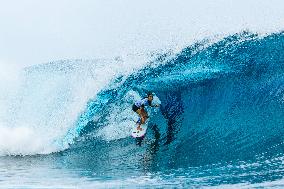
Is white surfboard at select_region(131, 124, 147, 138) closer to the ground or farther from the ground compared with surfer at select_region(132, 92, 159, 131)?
closer to the ground

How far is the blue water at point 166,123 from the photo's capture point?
759cm

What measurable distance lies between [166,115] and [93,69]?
2.89m

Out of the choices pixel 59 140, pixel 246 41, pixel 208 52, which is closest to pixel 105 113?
pixel 59 140

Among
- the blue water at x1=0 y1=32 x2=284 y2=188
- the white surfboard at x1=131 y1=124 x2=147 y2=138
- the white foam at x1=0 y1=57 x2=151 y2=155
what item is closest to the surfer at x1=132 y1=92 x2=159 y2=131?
the white surfboard at x1=131 y1=124 x2=147 y2=138

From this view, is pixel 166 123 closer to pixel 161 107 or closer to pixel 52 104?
pixel 161 107

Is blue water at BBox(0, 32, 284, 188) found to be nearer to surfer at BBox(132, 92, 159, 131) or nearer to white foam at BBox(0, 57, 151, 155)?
white foam at BBox(0, 57, 151, 155)

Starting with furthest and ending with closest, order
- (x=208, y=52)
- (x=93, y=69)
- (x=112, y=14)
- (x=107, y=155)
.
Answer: (x=112, y=14) → (x=93, y=69) → (x=208, y=52) → (x=107, y=155)

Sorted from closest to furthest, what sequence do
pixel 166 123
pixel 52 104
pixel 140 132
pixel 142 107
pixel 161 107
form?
pixel 142 107
pixel 140 132
pixel 166 123
pixel 161 107
pixel 52 104

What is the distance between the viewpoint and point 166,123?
9859 millimetres

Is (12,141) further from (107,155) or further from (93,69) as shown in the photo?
(93,69)

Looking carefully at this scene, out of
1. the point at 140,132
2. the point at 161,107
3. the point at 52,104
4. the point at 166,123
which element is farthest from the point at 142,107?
the point at 52,104

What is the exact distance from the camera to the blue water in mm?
7594

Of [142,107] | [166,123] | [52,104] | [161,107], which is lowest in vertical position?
[166,123]

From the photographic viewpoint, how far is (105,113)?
34.6 feet
